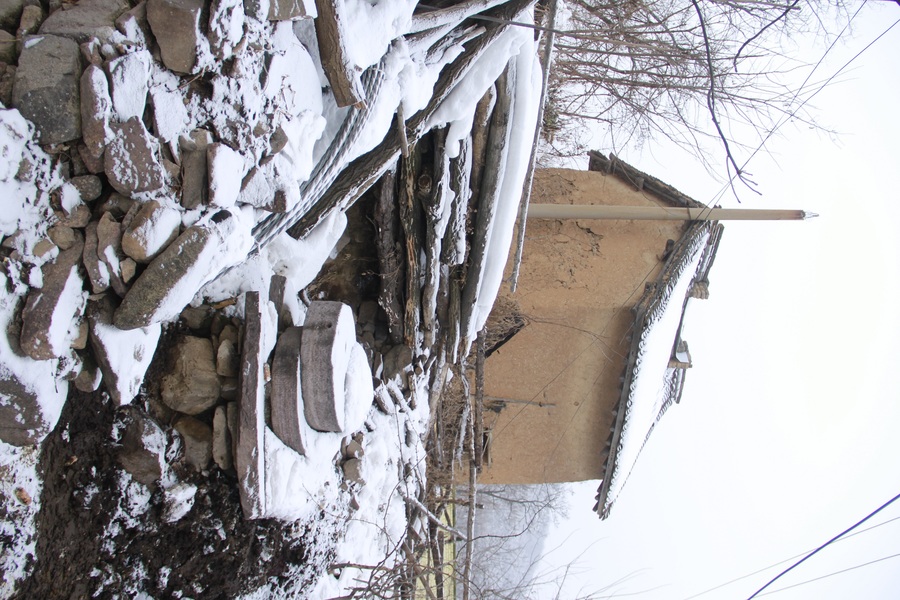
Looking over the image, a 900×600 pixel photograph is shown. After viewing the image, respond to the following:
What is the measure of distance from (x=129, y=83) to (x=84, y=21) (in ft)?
0.71

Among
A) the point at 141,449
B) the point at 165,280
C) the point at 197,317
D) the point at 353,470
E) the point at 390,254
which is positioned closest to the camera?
the point at 165,280

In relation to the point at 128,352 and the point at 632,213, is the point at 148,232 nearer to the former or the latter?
the point at 128,352

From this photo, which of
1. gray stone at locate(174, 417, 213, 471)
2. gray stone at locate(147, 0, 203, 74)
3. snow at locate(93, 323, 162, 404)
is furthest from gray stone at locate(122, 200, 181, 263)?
gray stone at locate(174, 417, 213, 471)

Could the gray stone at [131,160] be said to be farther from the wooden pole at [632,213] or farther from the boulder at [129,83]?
the wooden pole at [632,213]

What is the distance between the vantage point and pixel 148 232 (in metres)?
1.98

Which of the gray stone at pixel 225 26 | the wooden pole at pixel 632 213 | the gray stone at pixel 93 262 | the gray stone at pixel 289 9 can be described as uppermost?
the wooden pole at pixel 632 213

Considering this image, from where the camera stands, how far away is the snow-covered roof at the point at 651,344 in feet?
19.1

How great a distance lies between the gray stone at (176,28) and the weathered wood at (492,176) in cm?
194

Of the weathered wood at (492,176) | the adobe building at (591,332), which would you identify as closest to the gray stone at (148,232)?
the weathered wood at (492,176)

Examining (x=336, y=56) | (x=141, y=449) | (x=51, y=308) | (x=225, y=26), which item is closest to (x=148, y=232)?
(x=51, y=308)

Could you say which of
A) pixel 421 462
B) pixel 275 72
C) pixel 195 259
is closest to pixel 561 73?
pixel 421 462

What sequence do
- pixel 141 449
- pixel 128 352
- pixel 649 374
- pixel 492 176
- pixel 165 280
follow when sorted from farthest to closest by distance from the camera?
pixel 649 374 → pixel 492 176 → pixel 141 449 → pixel 128 352 → pixel 165 280

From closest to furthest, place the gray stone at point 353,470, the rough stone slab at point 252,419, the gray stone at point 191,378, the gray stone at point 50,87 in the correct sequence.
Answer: the gray stone at point 50,87 < the gray stone at point 191,378 < the rough stone slab at point 252,419 < the gray stone at point 353,470

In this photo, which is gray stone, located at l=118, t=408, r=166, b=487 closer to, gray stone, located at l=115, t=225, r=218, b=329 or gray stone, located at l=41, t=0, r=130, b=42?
Result: gray stone, located at l=115, t=225, r=218, b=329
